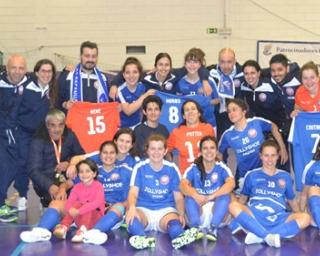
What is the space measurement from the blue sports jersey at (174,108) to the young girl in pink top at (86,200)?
4.85 ft

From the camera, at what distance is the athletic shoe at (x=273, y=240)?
4137 millimetres

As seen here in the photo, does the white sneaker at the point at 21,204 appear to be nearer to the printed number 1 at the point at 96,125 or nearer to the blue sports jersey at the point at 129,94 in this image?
the printed number 1 at the point at 96,125

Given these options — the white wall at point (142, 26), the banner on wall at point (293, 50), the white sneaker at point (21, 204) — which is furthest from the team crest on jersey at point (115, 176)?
the banner on wall at point (293, 50)

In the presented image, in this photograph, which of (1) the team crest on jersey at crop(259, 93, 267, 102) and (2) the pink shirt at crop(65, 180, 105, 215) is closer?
(2) the pink shirt at crop(65, 180, 105, 215)

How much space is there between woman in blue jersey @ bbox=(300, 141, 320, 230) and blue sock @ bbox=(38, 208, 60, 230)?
2412 mm

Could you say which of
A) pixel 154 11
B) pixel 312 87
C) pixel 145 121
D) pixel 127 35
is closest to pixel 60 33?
pixel 127 35

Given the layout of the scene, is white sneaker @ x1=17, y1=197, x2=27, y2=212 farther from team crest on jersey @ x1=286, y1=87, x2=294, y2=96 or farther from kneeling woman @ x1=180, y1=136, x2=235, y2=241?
team crest on jersey @ x1=286, y1=87, x2=294, y2=96

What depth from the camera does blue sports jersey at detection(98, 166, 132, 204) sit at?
4.91 metres

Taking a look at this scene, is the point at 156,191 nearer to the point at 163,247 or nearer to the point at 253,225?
the point at 163,247

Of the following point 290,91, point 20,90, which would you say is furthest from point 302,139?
point 20,90

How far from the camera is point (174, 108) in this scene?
5867mm

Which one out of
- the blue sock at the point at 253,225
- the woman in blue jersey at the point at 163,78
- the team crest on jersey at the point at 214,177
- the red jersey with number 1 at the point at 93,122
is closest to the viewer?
the blue sock at the point at 253,225

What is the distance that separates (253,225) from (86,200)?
1578mm

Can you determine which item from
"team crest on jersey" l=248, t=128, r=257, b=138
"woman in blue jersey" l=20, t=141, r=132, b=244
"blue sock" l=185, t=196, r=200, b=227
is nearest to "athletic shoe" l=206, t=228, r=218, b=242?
"blue sock" l=185, t=196, r=200, b=227
